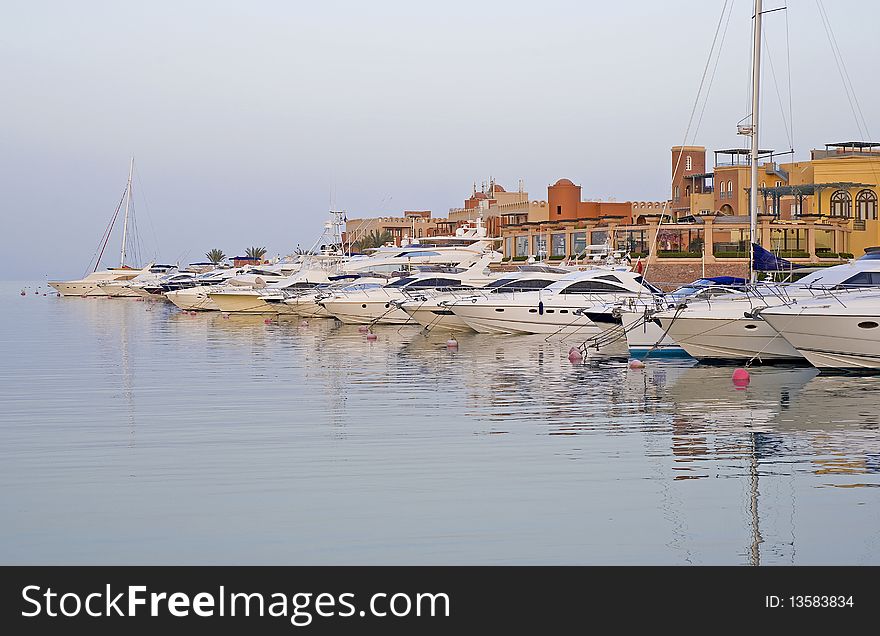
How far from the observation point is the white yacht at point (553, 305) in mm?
33844

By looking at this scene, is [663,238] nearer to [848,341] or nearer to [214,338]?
[214,338]

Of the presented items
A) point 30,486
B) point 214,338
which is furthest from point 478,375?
point 214,338

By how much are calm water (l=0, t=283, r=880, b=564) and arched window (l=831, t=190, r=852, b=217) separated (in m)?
45.6

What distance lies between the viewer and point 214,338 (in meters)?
37.8

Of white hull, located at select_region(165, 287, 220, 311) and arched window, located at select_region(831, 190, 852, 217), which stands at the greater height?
arched window, located at select_region(831, 190, 852, 217)

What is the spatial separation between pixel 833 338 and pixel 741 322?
3.14 m

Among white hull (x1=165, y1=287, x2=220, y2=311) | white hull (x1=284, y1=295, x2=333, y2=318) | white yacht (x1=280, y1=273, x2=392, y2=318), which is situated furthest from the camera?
white hull (x1=165, y1=287, x2=220, y2=311)

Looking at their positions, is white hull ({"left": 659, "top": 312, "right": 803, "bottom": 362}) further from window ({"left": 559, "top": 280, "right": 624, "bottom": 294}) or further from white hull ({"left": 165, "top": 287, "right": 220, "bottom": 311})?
white hull ({"left": 165, "top": 287, "right": 220, "bottom": 311})

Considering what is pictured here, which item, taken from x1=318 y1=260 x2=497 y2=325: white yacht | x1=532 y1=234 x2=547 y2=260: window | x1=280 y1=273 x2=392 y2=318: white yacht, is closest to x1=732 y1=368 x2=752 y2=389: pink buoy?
x1=318 y1=260 x2=497 y2=325: white yacht

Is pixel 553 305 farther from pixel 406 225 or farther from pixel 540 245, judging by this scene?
pixel 406 225

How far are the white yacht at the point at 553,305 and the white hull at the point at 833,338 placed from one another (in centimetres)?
1117

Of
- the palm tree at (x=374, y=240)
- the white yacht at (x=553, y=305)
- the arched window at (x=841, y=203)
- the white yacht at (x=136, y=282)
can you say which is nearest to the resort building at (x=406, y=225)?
the palm tree at (x=374, y=240)

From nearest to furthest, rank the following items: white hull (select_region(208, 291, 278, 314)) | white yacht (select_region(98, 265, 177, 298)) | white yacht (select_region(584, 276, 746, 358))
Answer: white yacht (select_region(584, 276, 746, 358)) → white hull (select_region(208, 291, 278, 314)) → white yacht (select_region(98, 265, 177, 298))

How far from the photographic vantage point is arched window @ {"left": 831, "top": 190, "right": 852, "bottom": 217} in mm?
67250
